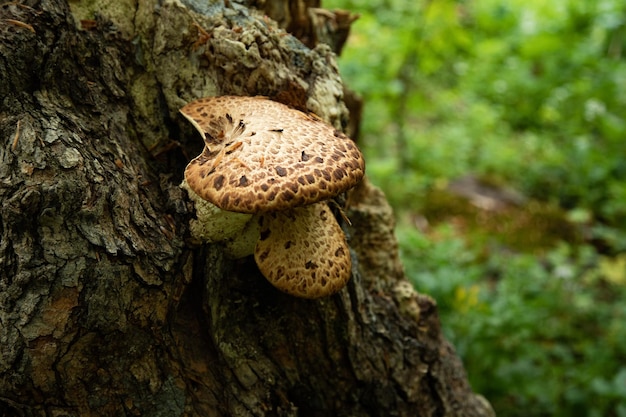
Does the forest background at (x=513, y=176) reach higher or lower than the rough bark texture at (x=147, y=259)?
lower

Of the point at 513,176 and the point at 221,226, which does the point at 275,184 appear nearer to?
the point at 221,226

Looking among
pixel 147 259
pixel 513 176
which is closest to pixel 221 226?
pixel 147 259

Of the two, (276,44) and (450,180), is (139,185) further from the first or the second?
(450,180)

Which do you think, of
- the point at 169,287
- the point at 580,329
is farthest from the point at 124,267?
the point at 580,329

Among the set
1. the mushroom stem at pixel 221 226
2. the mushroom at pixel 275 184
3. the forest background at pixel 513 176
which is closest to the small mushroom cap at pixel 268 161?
the mushroom at pixel 275 184

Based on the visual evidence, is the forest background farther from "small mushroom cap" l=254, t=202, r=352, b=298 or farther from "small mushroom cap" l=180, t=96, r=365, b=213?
"small mushroom cap" l=180, t=96, r=365, b=213

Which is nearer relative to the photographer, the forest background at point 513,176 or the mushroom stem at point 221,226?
the mushroom stem at point 221,226

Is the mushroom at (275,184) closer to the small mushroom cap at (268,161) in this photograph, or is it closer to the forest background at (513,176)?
the small mushroom cap at (268,161)
